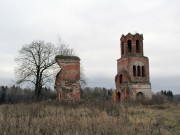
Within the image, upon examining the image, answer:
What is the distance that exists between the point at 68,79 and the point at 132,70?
12.7 m

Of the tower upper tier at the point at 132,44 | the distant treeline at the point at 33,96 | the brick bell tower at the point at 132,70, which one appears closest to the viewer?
the distant treeline at the point at 33,96

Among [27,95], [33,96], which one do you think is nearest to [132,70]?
[33,96]

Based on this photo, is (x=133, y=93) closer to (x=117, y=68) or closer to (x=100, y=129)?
(x=117, y=68)

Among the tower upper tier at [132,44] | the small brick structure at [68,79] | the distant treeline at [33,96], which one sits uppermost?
the tower upper tier at [132,44]

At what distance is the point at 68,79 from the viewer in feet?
70.1

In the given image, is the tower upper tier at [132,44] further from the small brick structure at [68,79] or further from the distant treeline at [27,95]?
the small brick structure at [68,79]

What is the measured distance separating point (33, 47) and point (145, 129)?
80.6 feet

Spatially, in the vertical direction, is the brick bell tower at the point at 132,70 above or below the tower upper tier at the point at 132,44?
below

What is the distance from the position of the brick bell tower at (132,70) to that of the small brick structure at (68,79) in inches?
445

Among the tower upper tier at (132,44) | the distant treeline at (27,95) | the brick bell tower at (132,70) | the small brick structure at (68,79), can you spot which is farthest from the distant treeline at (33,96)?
the tower upper tier at (132,44)

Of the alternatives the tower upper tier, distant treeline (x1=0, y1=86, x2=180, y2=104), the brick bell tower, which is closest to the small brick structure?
distant treeline (x1=0, y1=86, x2=180, y2=104)

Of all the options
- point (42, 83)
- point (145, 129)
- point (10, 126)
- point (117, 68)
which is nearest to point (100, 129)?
point (145, 129)

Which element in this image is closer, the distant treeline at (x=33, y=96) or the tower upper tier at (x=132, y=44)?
the distant treeline at (x=33, y=96)

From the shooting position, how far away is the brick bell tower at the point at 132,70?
103ft
